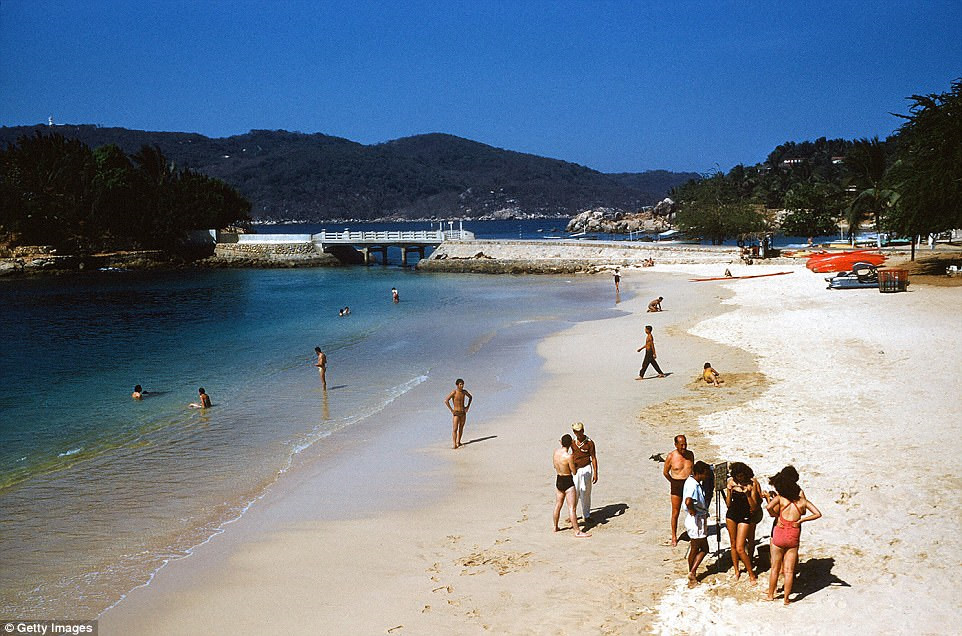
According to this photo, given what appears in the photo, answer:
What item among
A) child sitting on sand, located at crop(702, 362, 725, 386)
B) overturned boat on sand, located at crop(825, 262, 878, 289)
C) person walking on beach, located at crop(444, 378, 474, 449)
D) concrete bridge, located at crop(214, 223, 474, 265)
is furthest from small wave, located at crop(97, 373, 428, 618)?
concrete bridge, located at crop(214, 223, 474, 265)

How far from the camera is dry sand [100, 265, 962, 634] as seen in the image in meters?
7.52

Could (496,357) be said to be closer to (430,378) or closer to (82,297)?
(430,378)

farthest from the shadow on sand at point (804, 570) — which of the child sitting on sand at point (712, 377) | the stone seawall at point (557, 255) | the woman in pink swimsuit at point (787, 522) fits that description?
the stone seawall at point (557, 255)

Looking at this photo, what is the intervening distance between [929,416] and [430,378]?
13762 mm

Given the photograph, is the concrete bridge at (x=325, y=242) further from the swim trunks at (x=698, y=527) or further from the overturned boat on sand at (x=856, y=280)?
the swim trunks at (x=698, y=527)

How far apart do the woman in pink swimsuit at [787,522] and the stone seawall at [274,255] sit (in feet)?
254

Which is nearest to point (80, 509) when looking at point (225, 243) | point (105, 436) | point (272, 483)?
point (272, 483)

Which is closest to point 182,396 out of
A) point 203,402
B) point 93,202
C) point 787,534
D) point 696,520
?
point 203,402

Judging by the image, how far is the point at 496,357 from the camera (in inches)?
992

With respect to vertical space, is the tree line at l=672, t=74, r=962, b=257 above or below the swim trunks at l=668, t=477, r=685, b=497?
above

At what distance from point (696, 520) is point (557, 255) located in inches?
2356

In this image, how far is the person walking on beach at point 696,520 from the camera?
7926 millimetres

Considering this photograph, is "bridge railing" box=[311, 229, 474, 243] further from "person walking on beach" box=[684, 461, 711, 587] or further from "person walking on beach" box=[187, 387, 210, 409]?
"person walking on beach" box=[684, 461, 711, 587]

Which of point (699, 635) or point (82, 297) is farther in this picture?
point (82, 297)
